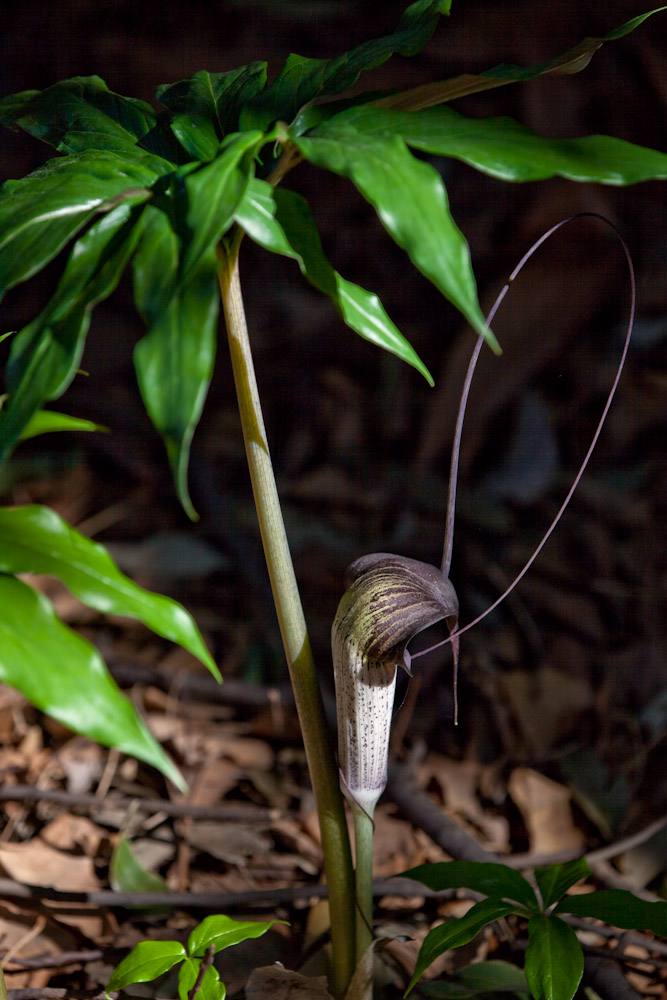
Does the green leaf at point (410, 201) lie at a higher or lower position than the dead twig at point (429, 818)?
higher

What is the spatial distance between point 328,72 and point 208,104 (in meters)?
0.08

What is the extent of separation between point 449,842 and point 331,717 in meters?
0.28

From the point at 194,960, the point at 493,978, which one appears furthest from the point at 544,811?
the point at 194,960

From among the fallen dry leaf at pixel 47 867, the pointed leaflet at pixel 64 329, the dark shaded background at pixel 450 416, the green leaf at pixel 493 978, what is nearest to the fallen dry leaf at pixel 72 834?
the fallen dry leaf at pixel 47 867

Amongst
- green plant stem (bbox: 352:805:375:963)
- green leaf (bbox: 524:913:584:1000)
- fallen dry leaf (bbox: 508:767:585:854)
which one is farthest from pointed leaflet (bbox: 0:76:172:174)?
fallen dry leaf (bbox: 508:767:585:854)

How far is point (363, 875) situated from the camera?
2.06 feet

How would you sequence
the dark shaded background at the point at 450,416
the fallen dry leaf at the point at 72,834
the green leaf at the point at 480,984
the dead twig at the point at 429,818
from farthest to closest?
the dark shaded background at the point at 450,416 < the fallen dry leaf at the point at 72,834 < the dead twig at the point at 429,818 < the green leaf at the point at 480,984

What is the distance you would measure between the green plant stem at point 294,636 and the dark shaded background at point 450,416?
504 mm

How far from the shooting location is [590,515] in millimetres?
1277

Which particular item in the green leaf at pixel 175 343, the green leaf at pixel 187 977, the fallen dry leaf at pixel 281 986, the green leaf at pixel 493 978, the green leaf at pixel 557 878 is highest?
the green leaf at pixel 175 343

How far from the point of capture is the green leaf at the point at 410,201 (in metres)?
0.36

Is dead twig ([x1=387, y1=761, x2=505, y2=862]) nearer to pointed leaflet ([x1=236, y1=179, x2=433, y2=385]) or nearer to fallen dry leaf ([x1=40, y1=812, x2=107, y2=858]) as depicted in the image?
fallen dry leaf ([x1=40, y1=812, x2=107, y2=858])

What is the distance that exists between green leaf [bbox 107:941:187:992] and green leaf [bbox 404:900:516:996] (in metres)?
0.17

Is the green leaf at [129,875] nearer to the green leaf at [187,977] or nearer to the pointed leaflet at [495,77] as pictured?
the green leaf at [187,977]
